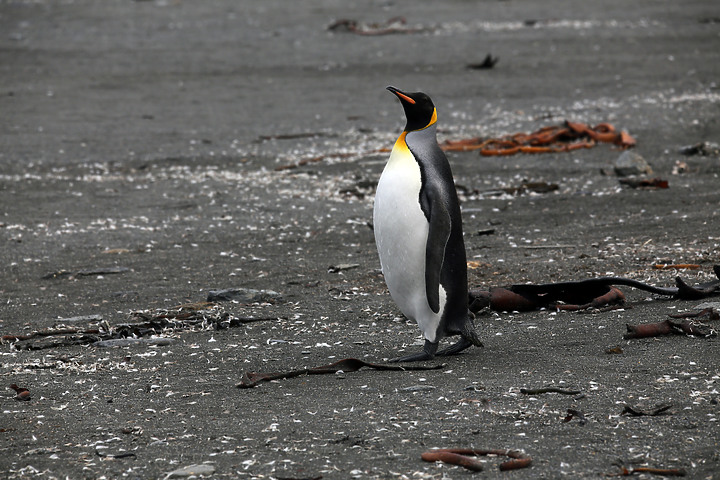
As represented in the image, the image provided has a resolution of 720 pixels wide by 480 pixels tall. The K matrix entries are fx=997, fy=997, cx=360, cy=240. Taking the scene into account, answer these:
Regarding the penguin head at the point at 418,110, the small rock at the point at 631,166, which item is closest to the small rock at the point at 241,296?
the penguin head at the point at 418,110

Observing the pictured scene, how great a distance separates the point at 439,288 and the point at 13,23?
16.6m

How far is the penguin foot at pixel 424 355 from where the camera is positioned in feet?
15.1

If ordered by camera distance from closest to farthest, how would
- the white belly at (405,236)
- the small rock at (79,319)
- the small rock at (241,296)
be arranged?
the white belly at (405,236)
the small rock at (79,319)
the small rock at (241,296)

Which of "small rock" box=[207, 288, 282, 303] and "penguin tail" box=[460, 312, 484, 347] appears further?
"small rock" box=[207, 288, 282, 303]

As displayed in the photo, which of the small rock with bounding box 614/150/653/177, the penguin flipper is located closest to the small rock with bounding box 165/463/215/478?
the penguin flipper

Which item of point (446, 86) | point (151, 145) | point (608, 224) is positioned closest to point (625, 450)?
point (608, 224)

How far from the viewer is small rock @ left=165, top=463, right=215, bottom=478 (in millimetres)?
3402

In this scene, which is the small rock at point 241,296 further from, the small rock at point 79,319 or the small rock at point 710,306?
the small rock at point 710,306

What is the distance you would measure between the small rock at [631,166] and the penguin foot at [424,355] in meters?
5.14

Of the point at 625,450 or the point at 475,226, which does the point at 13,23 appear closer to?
the point at 475,226

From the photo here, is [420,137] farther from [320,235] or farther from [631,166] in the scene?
[631,166]

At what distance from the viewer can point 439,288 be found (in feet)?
15.5

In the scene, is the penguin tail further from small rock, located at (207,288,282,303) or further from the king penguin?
small rock, located at (207,288,282,303)

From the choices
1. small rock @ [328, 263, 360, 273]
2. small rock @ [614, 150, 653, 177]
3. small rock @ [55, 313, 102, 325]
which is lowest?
small rock @ [55, 313, 102, 325]
